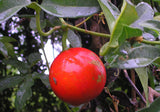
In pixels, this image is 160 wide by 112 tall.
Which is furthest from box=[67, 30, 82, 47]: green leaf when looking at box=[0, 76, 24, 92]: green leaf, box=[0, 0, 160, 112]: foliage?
box=[0, 76, 24, 92]: green leaf

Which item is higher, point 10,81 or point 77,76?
point 77,76

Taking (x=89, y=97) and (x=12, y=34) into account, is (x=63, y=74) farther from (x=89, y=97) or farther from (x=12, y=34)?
(x=12, y=34)

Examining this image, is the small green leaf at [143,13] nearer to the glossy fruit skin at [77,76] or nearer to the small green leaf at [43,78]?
the glossy fruit skin at [77,76]

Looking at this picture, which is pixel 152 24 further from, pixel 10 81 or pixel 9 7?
pixel 10 81

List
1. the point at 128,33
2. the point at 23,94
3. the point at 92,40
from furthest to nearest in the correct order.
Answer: the point at 92,40
the point at 23,94
the point at 128,33

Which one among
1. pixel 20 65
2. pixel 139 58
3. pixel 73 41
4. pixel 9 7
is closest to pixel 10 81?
pixel 20 65

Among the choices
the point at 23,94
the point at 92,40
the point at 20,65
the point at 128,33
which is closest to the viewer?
the point at 128,33
